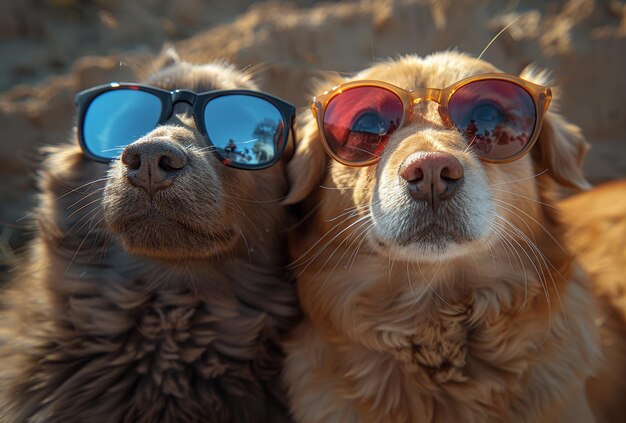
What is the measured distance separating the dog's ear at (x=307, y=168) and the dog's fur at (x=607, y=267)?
3.67ft

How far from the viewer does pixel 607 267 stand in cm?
318

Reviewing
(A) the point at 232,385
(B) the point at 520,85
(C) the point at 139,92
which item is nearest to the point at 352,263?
(A) the point at 232,385

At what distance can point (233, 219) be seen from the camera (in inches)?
96.3

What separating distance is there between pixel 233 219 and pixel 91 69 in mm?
3739

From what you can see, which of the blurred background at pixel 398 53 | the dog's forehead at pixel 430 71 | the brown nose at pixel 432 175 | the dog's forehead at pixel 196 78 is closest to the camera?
the brown nose at pixel 432 175

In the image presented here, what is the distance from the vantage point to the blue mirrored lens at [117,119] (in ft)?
8.15

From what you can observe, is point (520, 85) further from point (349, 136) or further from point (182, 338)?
point (182, 338)

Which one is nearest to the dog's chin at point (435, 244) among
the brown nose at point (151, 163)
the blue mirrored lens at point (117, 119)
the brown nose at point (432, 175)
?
the brown nose at point (432, 175)

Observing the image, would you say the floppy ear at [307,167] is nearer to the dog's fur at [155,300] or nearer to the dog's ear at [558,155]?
the dog's fur at [155,300]

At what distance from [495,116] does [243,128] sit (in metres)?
1.02

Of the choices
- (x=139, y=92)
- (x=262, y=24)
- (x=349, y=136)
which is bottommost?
(x=349, y=136)

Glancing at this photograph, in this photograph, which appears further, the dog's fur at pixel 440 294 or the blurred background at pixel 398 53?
the blurred background at pixel 398 53

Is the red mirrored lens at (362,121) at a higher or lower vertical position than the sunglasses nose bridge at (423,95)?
lower

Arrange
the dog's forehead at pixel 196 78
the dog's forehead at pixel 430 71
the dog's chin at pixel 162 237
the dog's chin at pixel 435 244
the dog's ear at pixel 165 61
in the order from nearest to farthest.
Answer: the dog's chin at pixel 435 244, the dog's chin at pixel 162 237, the dog's forehead at pixel 430 71, the dog's forehead at pixel 196 78, the dog's ear at pixel 165 61
